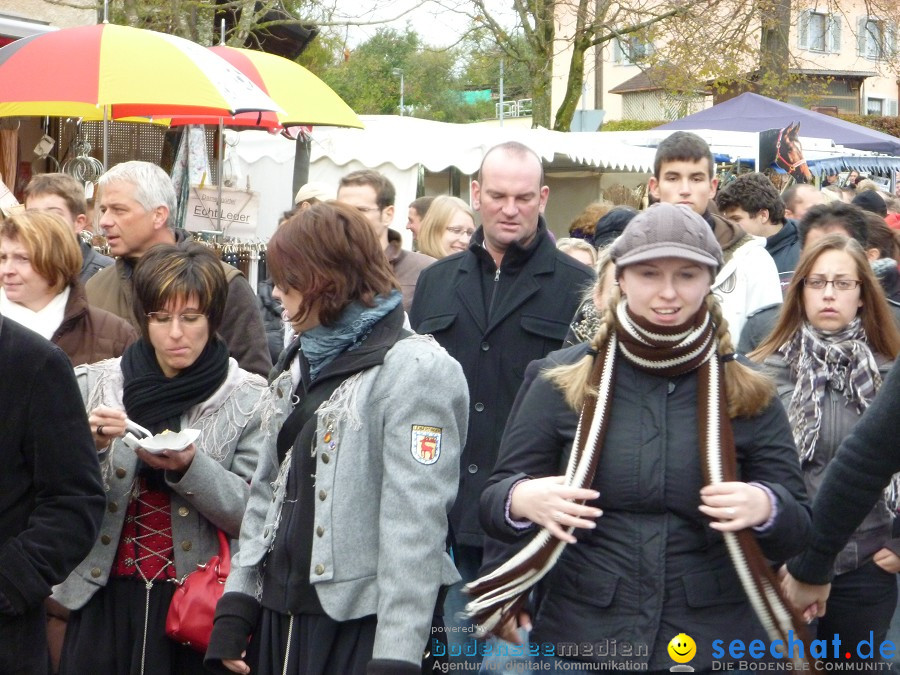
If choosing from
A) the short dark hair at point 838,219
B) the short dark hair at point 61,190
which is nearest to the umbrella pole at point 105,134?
the short dark hair at point 61,190

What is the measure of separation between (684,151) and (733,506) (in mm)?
2632

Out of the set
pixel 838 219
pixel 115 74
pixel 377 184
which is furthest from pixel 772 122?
pixel 838 219

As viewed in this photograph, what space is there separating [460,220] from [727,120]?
12489 millimetres

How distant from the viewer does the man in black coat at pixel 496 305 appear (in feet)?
14.6

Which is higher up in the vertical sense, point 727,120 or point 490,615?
point 727,120

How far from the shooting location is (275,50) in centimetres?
2312

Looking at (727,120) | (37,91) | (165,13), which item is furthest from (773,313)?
(727,120)

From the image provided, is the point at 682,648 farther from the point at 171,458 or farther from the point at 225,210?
the point at 225,210

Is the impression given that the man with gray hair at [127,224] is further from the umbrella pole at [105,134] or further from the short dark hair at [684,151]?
the umbrella pole at [105,134]

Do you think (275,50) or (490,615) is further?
(275,50)

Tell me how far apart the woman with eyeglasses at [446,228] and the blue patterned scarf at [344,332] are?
4.06m

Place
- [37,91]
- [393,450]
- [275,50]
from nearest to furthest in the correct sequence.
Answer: [393,450] < [37,91] < [275,50]

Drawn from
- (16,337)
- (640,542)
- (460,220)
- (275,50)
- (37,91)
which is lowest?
(640,542)

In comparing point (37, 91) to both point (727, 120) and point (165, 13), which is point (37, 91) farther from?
point (727, 120)
